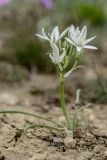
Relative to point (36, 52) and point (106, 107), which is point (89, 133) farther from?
point (36, 52)

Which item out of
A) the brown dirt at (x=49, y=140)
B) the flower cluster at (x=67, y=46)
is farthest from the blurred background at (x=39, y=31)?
the flower cluster at (x=67, y=46)

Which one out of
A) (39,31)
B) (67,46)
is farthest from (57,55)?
(39,31)

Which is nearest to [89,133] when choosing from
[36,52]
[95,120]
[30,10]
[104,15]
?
[95,120]

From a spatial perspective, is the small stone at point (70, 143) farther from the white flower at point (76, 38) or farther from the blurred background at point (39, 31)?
the blurred background at point (39, 31)

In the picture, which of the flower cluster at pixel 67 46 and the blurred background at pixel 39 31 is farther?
the blurred background at pixel 39 31

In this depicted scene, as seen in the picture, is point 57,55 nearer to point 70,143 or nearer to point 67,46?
point 67,46

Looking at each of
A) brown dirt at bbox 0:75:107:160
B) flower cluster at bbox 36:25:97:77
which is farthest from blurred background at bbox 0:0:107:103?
flower cluster at bbox 36:25:97:77

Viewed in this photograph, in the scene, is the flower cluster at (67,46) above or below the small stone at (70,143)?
above

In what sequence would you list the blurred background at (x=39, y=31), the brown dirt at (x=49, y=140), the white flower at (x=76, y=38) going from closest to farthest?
the brown dirt at (x=49, y=140), the white flower at (x=76, y=38), the blurred background at (x=39, y=31)

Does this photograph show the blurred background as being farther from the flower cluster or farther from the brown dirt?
the flower cluster
